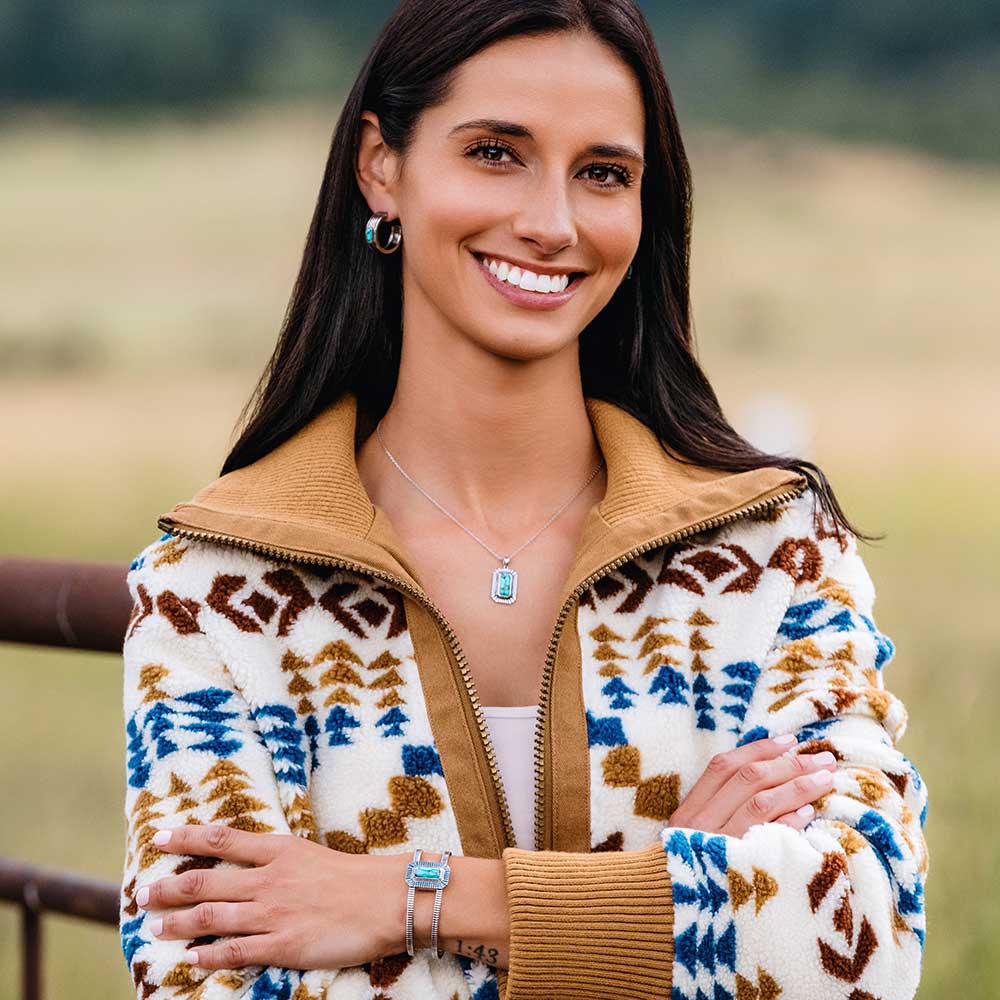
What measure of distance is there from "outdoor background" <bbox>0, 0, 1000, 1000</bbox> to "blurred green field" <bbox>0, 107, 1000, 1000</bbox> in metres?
0.03

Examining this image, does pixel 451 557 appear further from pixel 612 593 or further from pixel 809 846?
pixel 809 846

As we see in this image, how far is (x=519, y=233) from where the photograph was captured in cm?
192

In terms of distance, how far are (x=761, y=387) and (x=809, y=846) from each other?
9938 mm

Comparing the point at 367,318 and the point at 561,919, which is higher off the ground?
the point at 367,318

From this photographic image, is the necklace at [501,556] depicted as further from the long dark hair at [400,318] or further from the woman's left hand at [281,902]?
the woman's left hand at [281,902]

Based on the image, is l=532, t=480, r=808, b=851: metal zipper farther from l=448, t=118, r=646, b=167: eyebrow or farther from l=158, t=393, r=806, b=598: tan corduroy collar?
l=448, t=118, r=646, b=167: eyebrow

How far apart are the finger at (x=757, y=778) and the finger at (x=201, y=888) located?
0.56 m

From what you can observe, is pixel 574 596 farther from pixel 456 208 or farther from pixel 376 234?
pixel 376 234

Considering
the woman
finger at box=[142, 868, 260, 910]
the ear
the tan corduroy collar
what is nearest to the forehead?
the woman

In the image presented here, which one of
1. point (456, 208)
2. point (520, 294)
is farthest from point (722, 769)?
point (456, 208)

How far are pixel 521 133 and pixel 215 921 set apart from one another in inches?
41.5

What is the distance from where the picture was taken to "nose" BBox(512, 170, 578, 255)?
1.91 metres

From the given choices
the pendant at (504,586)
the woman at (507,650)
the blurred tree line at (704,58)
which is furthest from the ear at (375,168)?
the blurred tree line at (704,58)

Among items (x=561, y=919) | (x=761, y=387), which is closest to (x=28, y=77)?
(x=761, y=387)
